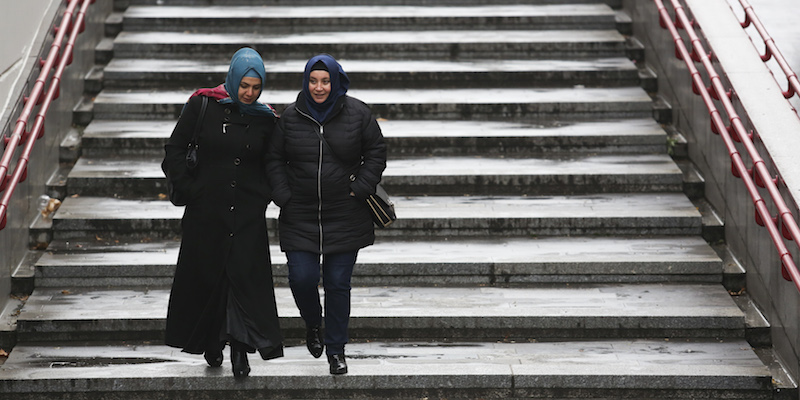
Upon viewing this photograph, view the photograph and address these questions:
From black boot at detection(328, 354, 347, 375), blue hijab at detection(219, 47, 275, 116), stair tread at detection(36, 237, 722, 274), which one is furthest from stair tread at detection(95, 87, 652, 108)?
black boot at detection(328, 354, 347, 375)

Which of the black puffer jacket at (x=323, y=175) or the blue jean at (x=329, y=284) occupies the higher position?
the black puffer jacket at (x=323, y=175)

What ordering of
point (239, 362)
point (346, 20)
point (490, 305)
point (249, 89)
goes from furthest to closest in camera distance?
1. point (346, 20)
2. point (490, 305)
3. point (239, 362)
4. point (249, 89)

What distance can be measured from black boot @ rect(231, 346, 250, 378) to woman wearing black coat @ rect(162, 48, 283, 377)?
0.06m

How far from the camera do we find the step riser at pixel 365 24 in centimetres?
905

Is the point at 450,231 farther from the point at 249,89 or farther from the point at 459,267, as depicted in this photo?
the point at 249,89

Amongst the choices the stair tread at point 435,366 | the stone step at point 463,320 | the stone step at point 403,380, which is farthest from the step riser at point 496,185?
the stone step at point 403,380

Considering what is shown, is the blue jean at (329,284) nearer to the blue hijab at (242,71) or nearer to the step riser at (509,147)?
the blue hijab at (242,71)

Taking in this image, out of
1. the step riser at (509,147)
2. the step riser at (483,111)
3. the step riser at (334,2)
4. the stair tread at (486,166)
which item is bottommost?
the stair tread at (486,166)

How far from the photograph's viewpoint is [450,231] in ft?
22.6

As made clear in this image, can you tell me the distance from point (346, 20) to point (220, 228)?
4294 mm

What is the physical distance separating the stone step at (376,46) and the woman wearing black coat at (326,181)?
3.44 m

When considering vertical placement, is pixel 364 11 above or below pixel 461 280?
above

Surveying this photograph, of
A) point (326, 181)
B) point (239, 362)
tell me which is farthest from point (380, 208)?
point (239, 362)

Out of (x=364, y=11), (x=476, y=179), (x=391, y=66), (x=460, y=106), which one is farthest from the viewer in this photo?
(x=364, y=11)
